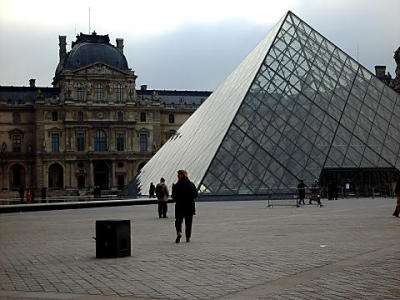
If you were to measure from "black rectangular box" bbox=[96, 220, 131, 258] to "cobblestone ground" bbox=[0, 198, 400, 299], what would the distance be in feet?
0.64

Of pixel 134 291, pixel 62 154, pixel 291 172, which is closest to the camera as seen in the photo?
pixel 134 291

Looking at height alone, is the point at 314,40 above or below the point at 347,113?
above

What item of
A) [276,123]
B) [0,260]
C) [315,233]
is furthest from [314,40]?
[0,260]

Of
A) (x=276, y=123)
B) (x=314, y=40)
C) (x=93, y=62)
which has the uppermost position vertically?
(x=93, y=62)

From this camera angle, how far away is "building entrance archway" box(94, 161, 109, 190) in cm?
7831

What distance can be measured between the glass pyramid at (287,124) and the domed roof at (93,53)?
4547 cm

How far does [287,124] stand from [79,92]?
168 ft

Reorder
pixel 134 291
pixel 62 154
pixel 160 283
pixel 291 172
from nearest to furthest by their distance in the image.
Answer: pixel 134 291 < pixel 160 283 < pixel 291 172 < pixel 62 154

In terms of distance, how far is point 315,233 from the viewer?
1162 cm

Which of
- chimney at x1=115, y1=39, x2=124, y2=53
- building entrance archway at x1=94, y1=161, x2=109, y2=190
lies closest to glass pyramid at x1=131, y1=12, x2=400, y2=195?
building entrance archway at x1=94, y1=161, x2=109, y2=190

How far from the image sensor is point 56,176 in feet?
255

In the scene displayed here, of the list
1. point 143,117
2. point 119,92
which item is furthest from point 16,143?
point 143,117

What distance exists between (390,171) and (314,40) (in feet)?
27.6

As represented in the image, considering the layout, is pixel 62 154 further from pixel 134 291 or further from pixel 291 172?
pixel 134 291
